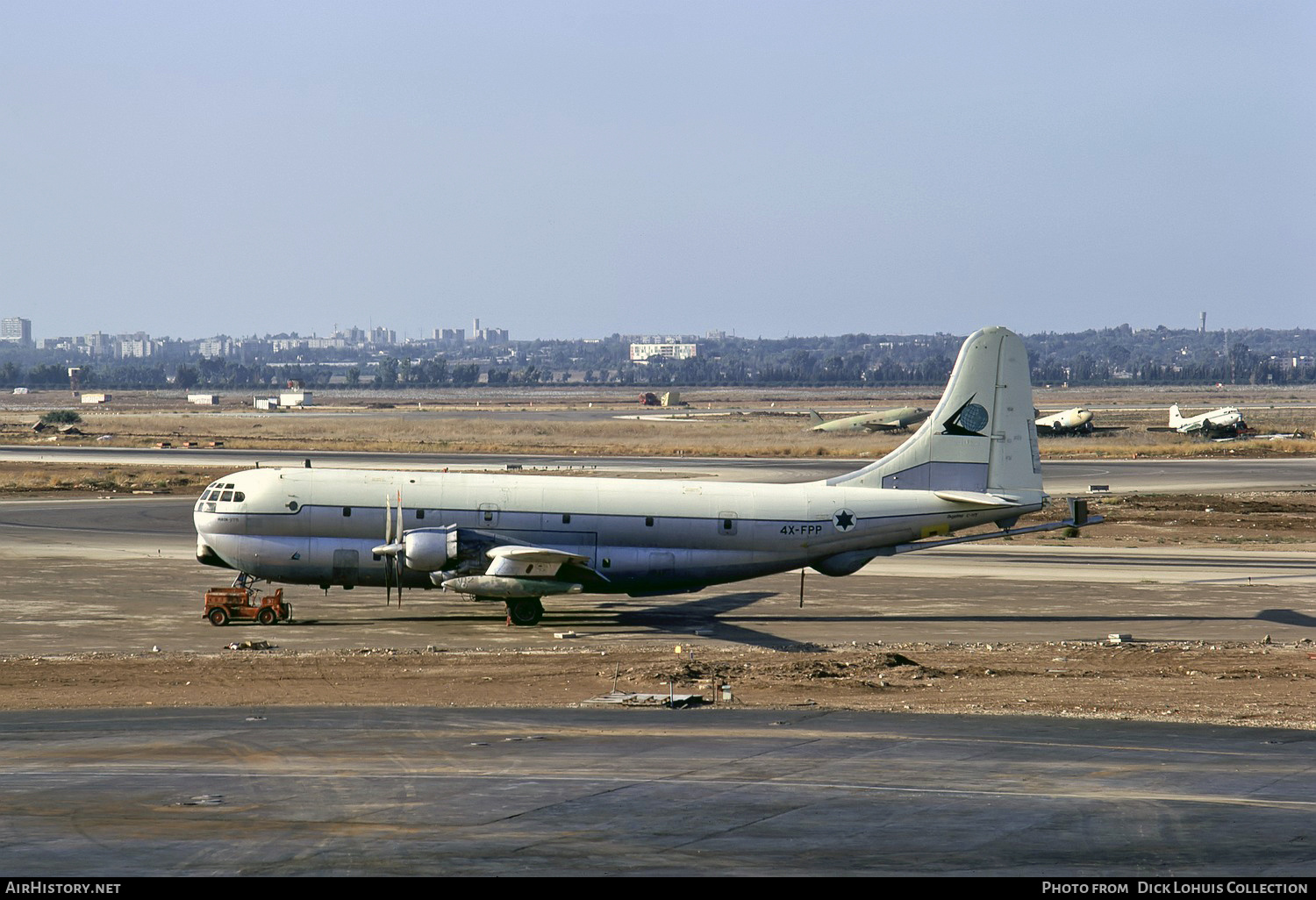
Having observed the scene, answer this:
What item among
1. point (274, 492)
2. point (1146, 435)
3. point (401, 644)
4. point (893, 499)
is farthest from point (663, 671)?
point (1146, 435)

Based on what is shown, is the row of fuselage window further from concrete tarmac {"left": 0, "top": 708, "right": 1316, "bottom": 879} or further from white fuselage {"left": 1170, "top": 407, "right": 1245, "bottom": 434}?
white fuselage {"left": 1170, "top": 407, "right": 1245, "bottom": 434}

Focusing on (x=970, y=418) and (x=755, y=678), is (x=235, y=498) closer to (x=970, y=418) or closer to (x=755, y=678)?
(x=755, y=678)

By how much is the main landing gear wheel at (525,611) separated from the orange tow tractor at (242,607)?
6.92m

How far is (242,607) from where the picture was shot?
4069 cm

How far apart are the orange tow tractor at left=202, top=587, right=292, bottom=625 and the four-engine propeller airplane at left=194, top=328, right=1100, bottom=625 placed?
0.91 metres

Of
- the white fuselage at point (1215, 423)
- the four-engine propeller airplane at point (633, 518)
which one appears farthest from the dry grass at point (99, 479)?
the white fuselage at point (1215, 423)

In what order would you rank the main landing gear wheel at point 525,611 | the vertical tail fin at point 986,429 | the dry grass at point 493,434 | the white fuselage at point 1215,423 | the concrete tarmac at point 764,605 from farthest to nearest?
the white fuselage at point 1215,423 → the dry grass at point 493,434 → the vertical tail fin at point 986,429 → the main landing gear wheel at point 525,611 → the concrete tarmac at point 764,605

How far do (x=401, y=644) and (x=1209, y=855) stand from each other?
80.8 ft

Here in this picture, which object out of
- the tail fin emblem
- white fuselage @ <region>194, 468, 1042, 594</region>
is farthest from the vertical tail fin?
white fuselage @ <region>194, 468, 1042, 594</region>

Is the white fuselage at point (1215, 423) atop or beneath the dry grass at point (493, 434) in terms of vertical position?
atop

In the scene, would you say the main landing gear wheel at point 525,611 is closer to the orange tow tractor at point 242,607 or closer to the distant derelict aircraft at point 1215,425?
the orange tow tractor at point 242,607

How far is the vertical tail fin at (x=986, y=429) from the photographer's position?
138 ft

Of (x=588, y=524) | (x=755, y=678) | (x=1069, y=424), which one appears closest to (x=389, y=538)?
(x=588, y=524)

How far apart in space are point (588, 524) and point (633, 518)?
4.68ft
